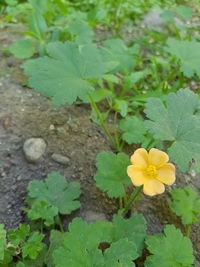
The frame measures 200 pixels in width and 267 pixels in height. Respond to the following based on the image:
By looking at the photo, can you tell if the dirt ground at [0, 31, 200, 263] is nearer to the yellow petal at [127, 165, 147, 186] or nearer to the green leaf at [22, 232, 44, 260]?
the green leaf at [22, 232, 44, 260]

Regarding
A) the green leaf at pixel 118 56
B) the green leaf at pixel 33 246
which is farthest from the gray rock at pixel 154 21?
the green leaf at pixel 33 246

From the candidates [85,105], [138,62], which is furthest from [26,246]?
[138,62]

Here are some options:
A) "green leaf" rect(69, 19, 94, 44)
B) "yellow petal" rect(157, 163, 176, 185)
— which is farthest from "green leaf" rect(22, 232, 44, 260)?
"green leaf" rect(69, 19, 94, 44)

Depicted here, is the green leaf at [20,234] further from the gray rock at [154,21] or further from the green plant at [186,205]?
the gray rock at [154,21]

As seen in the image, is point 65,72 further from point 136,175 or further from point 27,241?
point 27,241

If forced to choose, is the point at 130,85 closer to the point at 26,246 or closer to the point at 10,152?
the point at 10,152

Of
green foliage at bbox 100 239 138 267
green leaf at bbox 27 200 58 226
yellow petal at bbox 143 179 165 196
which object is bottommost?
green leaf at bbox 27 200 58 226
